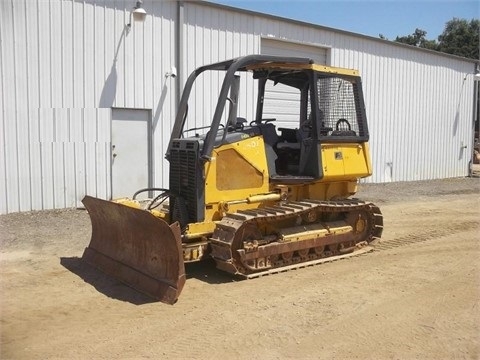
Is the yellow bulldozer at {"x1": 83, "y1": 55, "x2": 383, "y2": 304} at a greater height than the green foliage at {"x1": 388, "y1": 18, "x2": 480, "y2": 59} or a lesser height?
lesser

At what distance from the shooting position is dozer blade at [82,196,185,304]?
528 centimetres

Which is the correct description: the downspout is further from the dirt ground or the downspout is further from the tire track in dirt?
the tire track in dirt

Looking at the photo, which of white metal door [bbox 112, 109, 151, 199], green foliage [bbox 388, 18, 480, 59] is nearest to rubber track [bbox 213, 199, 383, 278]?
white metal door [bbox 112, 109, 151, 199]

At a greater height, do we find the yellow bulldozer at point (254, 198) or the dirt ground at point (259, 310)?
the yellow bulldozer at point (254, 198)

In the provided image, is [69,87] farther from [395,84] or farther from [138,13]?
[395,84]

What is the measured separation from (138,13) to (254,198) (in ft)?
21.3

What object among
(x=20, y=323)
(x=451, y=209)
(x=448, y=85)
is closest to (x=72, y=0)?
(x=20, y=323)

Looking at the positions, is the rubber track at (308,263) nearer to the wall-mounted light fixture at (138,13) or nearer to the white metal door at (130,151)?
the white metal door at (130,151)

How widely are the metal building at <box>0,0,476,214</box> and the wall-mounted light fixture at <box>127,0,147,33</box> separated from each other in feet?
0.23

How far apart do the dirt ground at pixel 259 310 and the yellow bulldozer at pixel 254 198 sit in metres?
0.29

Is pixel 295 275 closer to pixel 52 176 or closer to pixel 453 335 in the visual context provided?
pixel 453 335

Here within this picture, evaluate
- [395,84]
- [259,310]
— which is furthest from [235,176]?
[395,84]

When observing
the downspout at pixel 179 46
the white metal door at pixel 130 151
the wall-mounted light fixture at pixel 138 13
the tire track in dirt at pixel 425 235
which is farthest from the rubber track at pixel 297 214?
the wall-mounted light fixture at pixel 138 13

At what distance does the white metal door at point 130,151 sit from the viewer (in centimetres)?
1145
